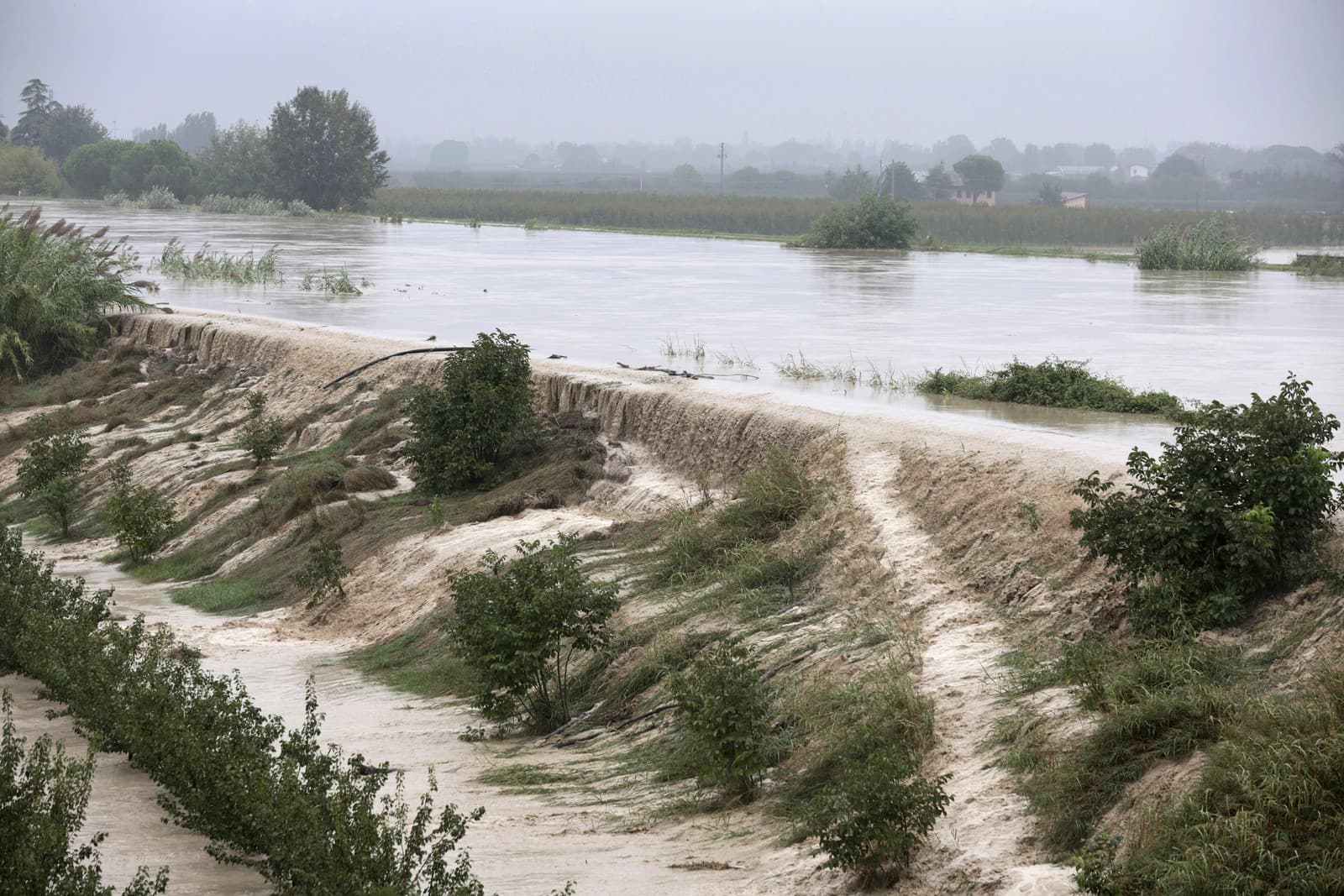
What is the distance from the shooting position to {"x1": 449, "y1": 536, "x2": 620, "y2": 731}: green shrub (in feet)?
35.3

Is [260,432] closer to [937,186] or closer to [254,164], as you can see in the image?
[254,164]

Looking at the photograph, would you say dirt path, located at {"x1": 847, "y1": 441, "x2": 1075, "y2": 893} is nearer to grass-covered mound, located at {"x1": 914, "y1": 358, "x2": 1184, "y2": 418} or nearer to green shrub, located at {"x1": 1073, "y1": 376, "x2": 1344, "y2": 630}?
green shrub, located at {"x1": 1073, "y1": 376, "x2": 1344, "y2": 630}

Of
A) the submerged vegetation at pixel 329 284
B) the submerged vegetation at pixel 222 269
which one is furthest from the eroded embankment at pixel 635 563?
the submerged vegetation at pixel 222 269

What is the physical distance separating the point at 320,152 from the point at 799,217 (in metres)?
33.7

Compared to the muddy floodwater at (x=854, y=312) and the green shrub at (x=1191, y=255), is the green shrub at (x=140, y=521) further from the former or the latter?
the green shrub at (x=1191, y=255)

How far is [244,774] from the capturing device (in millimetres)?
7859

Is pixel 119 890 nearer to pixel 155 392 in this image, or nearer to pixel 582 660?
pixel 582 660

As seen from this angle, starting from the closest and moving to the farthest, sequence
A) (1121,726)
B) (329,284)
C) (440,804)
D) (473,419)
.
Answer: (1121,726), (440,804), (473,419), (329,284)

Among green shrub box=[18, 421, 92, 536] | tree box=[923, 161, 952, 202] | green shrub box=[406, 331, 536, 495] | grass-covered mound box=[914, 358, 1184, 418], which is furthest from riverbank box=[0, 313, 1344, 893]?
tree box=[923, 161, 952, 202]

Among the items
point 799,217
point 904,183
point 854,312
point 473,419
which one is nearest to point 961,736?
point 473,419

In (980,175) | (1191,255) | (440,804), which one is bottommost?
(440,804)

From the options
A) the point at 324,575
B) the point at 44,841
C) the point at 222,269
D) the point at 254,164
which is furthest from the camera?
the point at 254,164

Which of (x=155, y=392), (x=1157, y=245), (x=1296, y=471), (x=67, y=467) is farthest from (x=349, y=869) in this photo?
(x=1157, y=245)

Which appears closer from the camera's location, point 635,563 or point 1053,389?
point 635,563
